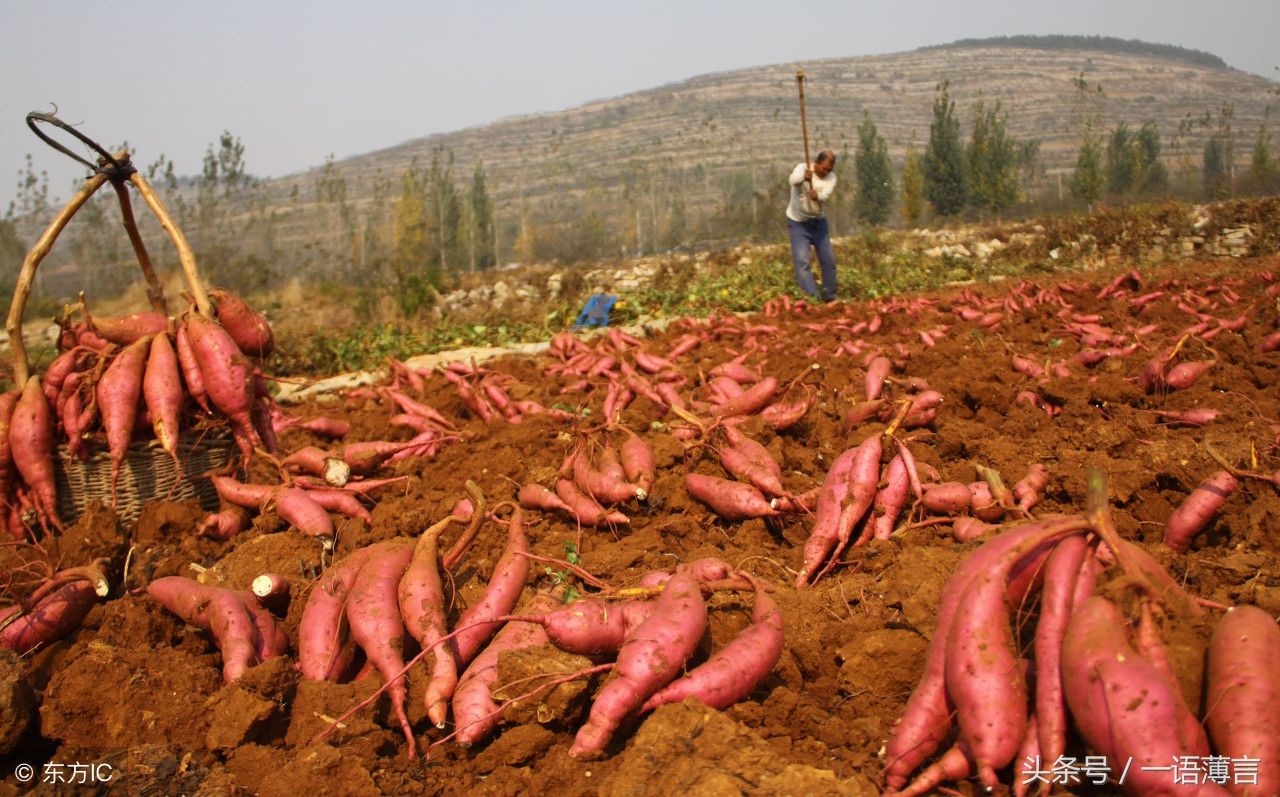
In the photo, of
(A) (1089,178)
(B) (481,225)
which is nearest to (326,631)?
(A) (1089,178)

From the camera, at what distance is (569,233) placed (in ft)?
136

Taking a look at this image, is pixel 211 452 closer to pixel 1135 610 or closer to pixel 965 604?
pixel 965 604

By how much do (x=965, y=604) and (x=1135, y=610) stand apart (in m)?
0.33

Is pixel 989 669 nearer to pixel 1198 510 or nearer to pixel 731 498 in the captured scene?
pixel 1198 510

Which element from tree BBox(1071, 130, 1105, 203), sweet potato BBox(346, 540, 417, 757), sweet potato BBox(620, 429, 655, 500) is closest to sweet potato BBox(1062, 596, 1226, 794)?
sweet potato BBox(346, 540, 417, 757)

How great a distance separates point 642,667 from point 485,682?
46cm

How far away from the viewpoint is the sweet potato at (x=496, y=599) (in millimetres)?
2461

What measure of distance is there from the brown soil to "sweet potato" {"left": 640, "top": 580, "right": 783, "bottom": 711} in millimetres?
59

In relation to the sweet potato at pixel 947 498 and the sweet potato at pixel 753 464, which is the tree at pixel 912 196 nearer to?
the sweet potato at pixel 753 464

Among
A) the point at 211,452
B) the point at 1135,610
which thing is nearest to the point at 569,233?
the point at 211,452

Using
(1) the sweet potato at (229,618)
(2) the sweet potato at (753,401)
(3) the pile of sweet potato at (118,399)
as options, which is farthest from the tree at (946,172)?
(1) the sweet potato at (229,618)

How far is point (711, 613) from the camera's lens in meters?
2.51

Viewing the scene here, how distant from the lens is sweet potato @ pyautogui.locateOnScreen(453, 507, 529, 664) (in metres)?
2.46

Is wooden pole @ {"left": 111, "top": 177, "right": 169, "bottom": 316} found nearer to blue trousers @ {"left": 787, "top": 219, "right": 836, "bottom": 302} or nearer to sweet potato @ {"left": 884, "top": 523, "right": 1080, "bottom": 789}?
sweet potato @ {"left": 884, "top": 523, "right": 1080, "bottom": 789}
